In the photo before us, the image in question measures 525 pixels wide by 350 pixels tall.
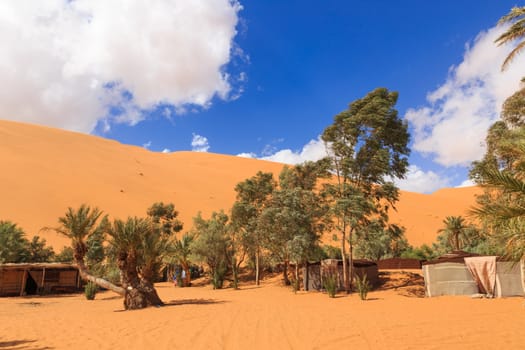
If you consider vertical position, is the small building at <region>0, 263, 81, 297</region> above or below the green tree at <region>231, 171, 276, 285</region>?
below

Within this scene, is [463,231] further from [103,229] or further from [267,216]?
[103,229]

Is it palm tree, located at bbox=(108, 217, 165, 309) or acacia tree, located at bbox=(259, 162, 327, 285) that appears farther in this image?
acacia tree, located at bbox=(259, 162, 327, 285)

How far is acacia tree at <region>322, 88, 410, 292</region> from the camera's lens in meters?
19.2

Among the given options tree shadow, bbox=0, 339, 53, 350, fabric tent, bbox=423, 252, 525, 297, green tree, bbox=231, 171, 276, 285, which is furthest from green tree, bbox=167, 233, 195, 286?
tree shadow, bbox=0, 339, 53, 350

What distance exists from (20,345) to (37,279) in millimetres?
17868

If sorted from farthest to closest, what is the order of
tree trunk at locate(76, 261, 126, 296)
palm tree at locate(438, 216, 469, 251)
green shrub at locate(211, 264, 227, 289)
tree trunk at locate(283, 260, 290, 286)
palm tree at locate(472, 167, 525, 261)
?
palm tree at locate(438, 216, 469, 251) < tree trunk at locate(283, 260, 290, 286) < green shrub at locate(211, 264, 227, 289) < tree trunk at locate(76, 261, 126, 296) < palm tree at locate(472, 167, 525, 261)

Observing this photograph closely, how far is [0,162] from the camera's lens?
42.7 meters

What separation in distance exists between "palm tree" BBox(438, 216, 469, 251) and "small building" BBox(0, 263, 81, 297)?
94.6 feet

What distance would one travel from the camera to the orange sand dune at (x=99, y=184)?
36875mm

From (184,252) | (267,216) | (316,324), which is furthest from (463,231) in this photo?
(316,324)

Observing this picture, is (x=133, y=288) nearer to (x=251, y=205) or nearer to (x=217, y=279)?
(x=217, y=279)

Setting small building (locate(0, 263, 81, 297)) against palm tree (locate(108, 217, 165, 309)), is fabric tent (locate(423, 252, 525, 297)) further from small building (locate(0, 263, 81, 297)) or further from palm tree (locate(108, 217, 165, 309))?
small building (locate(0, 263, 81, 297))

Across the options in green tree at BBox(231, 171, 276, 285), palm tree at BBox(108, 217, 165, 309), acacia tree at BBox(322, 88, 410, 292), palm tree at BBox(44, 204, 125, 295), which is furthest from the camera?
green tree at BBox(231, 171, 276, 285)

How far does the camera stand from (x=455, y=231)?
30.3 meters
